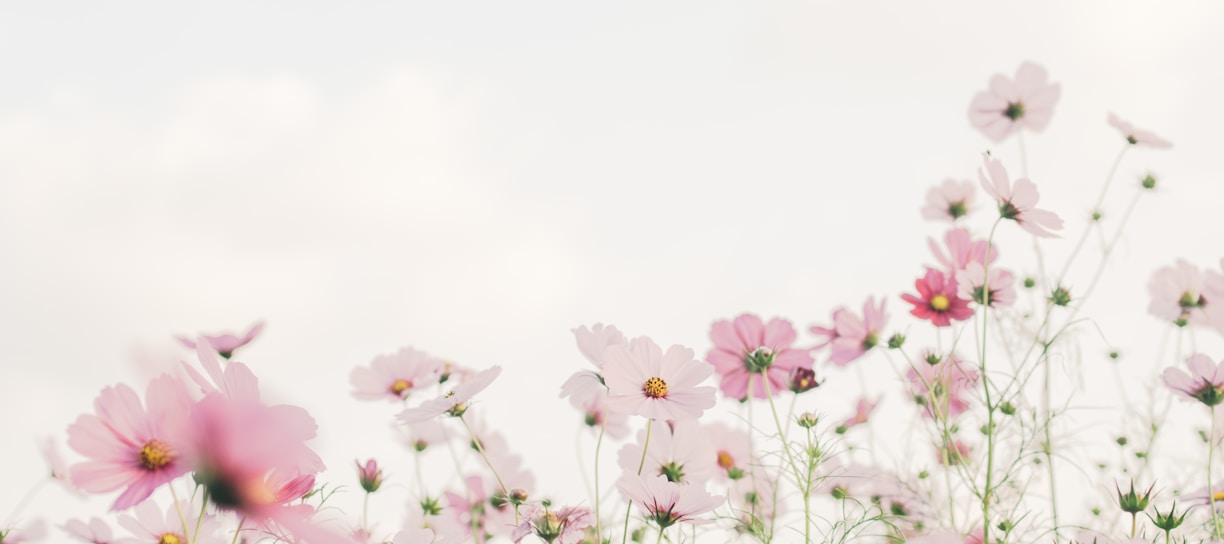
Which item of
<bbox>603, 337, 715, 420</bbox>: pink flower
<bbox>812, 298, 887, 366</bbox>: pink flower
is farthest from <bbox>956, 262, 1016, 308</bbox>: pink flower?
<bbox>603, 337, 715, 420</bbox>: pink flower

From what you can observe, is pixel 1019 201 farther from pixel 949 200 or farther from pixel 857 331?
pixel 949 200

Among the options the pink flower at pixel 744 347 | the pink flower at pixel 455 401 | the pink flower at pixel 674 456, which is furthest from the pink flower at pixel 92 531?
the pink flower at pixel 744 347

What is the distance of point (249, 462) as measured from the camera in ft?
0.79

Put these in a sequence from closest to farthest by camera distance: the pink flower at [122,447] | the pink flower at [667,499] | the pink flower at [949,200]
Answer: the pink flower at [122,447] → the pink flower at [667,499] → the pink flower at [949,200]

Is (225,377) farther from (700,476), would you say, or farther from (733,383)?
(733,383)

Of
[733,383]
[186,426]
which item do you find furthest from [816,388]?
[186,426]

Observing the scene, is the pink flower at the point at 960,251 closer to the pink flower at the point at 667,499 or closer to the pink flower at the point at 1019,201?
the pink flower at the point at 1019,201

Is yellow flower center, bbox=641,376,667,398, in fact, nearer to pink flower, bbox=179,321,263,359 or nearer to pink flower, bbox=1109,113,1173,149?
pink flower, bbox=179,321,263,359

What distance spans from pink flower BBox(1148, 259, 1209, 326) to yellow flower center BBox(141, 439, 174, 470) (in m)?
1.43

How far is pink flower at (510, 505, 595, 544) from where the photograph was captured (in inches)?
31.7

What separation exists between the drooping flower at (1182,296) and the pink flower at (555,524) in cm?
107

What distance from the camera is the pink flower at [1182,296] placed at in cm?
144

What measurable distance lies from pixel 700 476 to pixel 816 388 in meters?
0.17

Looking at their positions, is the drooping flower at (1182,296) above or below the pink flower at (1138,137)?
below
